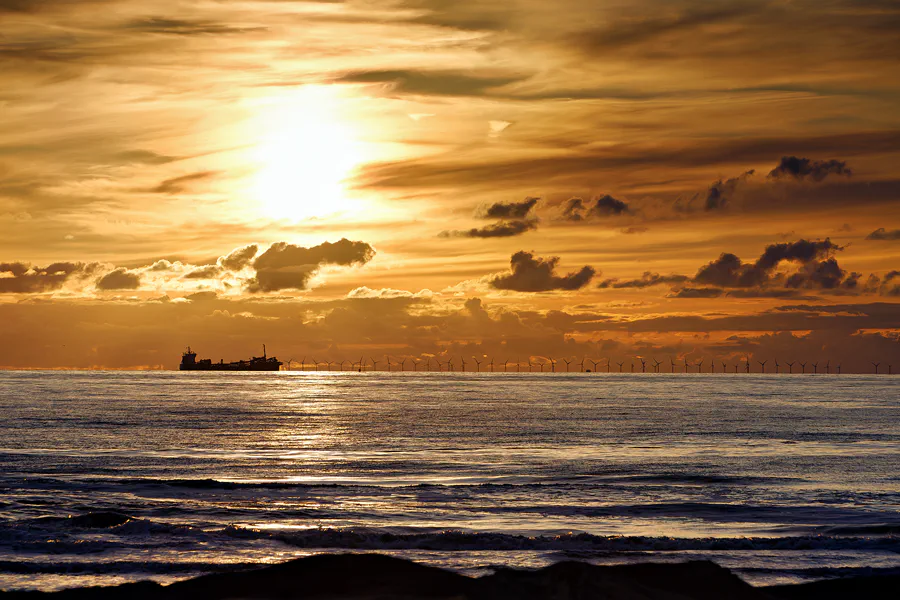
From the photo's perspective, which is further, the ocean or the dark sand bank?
the ocean

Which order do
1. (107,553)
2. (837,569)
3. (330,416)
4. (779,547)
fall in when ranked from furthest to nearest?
(330,416)
(779,547)
(107,553)
(837,569)

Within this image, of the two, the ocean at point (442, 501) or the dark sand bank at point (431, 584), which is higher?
the dark sand bank at point (431, 584)

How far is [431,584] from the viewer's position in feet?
57.6

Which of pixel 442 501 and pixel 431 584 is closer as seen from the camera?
pixel 431 584

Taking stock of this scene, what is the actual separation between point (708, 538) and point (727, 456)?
109 ft

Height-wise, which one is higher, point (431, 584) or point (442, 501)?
point (431, 584)

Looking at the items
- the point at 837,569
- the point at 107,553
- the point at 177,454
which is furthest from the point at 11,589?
the point at 177,454

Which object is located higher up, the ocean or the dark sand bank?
the dark sand bank

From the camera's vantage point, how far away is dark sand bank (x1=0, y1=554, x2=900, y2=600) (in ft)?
55.1

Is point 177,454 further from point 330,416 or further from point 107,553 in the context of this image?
point 330,416

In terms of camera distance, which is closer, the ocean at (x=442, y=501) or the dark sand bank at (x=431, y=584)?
the dark sand bank at (x=431, y=584)

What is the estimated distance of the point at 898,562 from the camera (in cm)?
2573

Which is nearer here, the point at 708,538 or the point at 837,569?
the point at 837,569

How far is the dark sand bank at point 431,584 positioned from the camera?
16.8 meters
